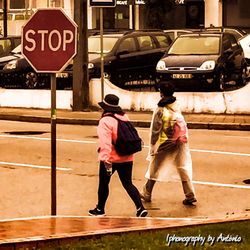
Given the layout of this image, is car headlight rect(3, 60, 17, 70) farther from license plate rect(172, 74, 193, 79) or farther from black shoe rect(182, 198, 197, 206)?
black shoe rect(182, 198, 197, 206)

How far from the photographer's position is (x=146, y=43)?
30344mm

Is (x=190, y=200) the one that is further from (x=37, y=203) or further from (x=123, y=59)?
(x=123, y=59)

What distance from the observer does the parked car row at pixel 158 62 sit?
25.6m

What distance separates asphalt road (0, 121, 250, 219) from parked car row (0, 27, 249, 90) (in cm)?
462

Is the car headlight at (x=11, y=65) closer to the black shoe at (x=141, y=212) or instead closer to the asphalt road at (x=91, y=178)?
the asphalt road at (x=91, y=178)

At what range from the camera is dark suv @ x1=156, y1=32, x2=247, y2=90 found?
2544cm

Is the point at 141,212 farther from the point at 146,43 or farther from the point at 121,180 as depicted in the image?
the point at 146,43

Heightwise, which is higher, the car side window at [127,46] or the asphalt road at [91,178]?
the car side window at [127,46]

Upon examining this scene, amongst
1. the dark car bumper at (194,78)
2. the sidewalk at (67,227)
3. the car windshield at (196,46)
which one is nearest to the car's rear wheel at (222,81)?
the dark car bumper at (194,78)

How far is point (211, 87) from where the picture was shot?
2541cm

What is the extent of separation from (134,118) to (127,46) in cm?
612

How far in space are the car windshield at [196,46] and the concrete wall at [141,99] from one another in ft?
7.69

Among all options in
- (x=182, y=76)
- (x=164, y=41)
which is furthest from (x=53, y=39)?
(x=164, y=41)

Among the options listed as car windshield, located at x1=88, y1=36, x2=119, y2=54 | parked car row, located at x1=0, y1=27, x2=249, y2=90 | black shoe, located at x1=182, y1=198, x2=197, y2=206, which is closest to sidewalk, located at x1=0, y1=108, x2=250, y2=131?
parked car row, located at x1=0, y1=27, x2=249, y2=90
